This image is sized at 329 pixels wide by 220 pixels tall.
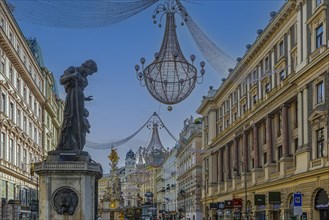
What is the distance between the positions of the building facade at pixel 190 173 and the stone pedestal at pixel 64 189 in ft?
256

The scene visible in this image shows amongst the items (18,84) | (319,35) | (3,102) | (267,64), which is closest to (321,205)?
(319,35)

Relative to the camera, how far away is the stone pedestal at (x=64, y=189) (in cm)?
2136

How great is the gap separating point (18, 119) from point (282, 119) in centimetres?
2944

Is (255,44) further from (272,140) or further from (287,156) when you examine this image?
(287,156)

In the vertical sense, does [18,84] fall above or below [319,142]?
above

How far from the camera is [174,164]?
15200 cm

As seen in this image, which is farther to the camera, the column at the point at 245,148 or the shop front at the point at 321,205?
the column at the point at 245,148

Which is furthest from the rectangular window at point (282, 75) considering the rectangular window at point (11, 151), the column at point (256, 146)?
the rectangular window at point (11, 151)

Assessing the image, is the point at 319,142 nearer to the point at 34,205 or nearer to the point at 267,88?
the point at 267,88

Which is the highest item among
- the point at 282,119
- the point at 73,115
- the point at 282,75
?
the point at 282,75

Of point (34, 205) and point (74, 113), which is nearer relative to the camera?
point (74, 113)

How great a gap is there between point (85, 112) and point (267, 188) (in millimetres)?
37789

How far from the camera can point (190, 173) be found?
116 meters

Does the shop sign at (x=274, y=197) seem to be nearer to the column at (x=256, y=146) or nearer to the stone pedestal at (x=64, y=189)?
the column at (x=256, y=146)
